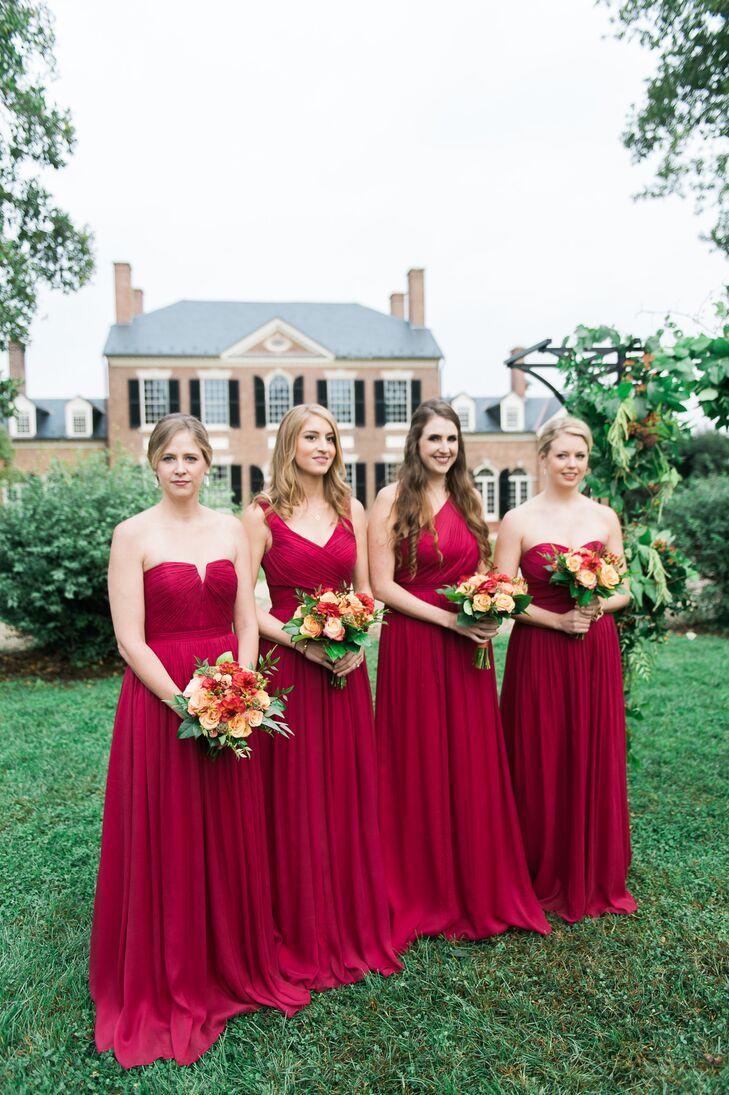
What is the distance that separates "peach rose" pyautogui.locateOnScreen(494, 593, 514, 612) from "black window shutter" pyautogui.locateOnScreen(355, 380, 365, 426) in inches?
1294

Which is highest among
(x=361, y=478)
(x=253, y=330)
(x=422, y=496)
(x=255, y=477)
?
(x=253, y=330)

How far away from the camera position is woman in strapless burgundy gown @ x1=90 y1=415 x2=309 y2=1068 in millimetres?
3305

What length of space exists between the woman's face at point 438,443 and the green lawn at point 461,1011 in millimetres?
2425

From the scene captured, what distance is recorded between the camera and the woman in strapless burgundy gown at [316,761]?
373 cm

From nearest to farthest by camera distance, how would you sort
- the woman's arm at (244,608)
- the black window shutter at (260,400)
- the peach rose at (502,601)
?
the woman's arm at (244,608)
the peach rose at (502,601)
the black window shutter at (260,400)

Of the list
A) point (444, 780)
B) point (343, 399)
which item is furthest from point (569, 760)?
point (343, 399)

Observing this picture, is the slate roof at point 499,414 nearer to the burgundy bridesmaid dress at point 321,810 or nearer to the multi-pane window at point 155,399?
the multi-pane window at point 155,399

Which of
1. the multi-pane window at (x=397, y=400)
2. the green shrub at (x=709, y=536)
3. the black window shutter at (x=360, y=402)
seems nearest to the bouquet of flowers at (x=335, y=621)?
the green shrub at (x=709, y=536)

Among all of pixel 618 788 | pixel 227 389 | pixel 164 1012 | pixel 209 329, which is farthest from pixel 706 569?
pixel 209 329

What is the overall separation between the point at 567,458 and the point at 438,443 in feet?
2.48

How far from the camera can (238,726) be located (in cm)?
311

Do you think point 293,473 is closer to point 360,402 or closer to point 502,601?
point 502,601

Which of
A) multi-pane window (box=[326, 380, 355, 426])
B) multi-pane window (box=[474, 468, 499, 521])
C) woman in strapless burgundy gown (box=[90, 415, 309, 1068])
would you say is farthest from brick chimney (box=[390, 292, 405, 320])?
woman in strapless burgundy gown (box=[90, 415, 309, 1068])

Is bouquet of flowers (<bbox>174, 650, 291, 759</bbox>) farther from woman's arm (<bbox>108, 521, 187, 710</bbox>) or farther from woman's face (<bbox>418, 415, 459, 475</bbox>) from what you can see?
woman's face (<bbox>418, 415, 459, 475</bbox>)
